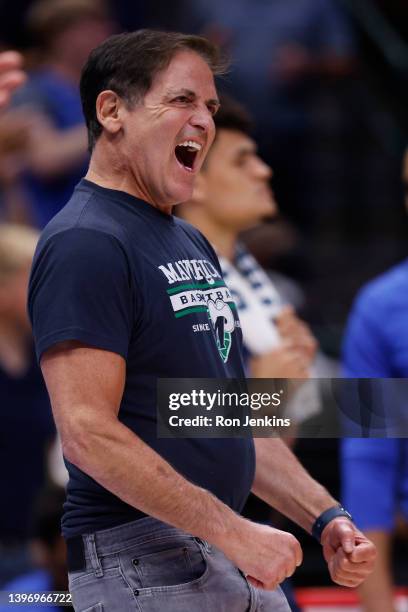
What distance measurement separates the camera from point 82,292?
1.99m

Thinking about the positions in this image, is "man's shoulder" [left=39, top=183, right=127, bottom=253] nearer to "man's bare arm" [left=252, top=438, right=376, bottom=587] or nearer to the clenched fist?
"man's bare arm" [left=252, top=438, right=376, bottom=587]

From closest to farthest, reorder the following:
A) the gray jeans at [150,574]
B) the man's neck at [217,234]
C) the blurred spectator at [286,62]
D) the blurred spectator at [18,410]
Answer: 1. the gray jeans at [150,574]
2. the man's neck at [217,234]
3. the blurred spectator at [18,410]
4. the blurred spectator at [286,62]

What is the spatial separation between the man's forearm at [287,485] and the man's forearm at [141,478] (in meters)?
0.35

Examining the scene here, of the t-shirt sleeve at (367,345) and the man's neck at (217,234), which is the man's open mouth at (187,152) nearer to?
the man's neck at (217,234)

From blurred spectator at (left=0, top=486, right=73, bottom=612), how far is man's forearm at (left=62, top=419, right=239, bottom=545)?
64 cm

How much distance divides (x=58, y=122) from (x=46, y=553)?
4.92 feet

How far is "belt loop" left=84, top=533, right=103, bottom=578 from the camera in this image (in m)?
2.09

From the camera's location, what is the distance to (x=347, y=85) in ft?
18.7

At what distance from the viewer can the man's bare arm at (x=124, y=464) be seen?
6.41 ft

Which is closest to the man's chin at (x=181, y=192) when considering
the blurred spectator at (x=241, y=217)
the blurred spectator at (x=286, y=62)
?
the blurred spectator at (x=241, y=217)

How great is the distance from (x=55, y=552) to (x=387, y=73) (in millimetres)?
3160

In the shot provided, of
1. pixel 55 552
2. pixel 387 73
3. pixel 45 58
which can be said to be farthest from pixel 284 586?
pixel 387 73

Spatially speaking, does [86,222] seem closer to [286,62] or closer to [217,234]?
[217,234]

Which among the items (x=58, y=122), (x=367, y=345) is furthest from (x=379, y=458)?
(x=58, y=122)
